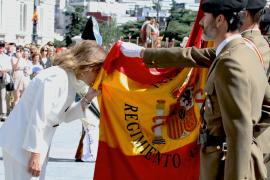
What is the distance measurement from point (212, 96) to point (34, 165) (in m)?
1.47

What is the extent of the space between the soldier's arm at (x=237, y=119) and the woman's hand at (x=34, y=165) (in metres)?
1.53

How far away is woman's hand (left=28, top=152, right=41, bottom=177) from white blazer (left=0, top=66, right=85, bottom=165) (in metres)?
0.04

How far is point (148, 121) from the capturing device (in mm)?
4746

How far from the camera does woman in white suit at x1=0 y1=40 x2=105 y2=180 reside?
12.7 ft

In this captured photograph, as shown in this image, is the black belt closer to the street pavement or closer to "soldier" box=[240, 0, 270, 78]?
"soldier" box=[240, 0, 270, 78]

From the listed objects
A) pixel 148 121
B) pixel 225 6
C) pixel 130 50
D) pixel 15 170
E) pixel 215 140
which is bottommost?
pixel 15 170

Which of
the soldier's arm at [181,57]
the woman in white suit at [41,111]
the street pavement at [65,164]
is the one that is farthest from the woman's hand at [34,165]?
the street pavement at [65,164]

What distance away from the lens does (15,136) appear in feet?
13.1

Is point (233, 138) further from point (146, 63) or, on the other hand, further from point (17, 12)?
point (17, 12)

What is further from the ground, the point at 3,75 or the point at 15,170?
the point at 15,170

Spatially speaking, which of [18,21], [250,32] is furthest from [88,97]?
[18,21]

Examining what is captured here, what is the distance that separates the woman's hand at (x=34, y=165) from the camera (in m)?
3.93

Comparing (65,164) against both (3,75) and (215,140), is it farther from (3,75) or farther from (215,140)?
(3,75)

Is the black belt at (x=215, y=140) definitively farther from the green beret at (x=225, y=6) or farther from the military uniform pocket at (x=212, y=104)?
the green beret at (x=225, y=6)
